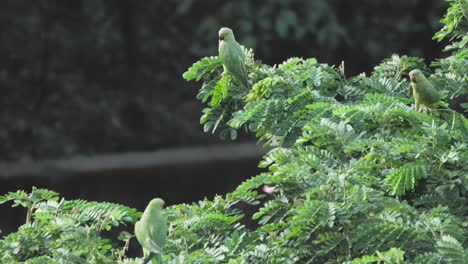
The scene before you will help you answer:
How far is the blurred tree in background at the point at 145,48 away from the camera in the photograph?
29.5ft

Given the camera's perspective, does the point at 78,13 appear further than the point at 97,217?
Yes

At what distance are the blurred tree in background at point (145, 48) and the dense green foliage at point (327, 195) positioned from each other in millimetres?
5623

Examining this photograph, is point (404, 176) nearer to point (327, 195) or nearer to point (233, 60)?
point (327, 195)

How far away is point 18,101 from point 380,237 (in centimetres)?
689

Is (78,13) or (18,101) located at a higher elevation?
(78,13)

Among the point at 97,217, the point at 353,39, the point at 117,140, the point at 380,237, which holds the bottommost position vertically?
the point at 380,237

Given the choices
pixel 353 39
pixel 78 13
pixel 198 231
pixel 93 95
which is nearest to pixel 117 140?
pixel 93 95


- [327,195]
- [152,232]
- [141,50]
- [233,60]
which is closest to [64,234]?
[152,232]

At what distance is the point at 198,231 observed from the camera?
111 inches

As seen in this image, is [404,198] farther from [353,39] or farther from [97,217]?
[353,39]

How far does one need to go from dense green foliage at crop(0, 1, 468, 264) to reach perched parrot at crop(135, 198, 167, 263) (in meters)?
0.05

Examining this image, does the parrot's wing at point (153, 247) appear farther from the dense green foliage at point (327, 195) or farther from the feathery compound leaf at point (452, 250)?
the feathery compound leaf at point (452, 250)

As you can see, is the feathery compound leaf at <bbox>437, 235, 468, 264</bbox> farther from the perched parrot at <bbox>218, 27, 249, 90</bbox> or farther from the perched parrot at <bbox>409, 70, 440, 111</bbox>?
the perched parrot at <bbox>218, 27, 249, 90</bbox>

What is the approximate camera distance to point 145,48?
976cm
